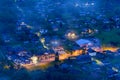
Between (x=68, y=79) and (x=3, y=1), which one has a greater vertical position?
(x=3, y=1)

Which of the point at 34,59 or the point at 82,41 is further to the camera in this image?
the point at 82,41

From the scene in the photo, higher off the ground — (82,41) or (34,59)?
(82,41)

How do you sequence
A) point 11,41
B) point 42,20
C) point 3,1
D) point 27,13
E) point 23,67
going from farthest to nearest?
point 3,1, point 27,13, point 42,20, point 11,41, point 23,67

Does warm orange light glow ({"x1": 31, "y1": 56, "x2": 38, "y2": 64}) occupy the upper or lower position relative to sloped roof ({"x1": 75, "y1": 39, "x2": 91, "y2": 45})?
lower

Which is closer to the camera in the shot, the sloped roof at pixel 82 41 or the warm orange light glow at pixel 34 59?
the warm orange light glow at pixel 34 59

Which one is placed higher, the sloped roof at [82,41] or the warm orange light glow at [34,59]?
the sloped roof at [82,41]

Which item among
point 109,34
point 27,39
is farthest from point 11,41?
point 109,34

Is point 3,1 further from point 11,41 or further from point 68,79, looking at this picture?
point 68,79

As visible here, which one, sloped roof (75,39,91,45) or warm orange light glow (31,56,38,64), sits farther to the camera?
sloped roof (75,39,91,45)

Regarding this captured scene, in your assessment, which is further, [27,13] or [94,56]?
[27,13]

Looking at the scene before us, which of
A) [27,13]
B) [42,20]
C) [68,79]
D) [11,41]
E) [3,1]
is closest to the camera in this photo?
[68,79]
